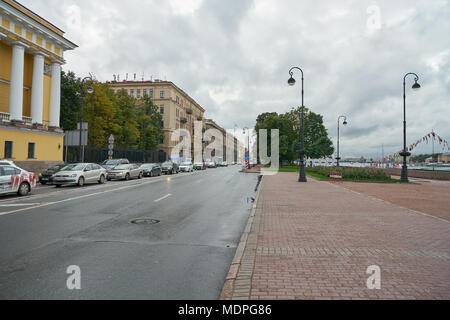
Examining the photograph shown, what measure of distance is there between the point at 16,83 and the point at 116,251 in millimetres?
28003

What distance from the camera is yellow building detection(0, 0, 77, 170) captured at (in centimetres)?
2538

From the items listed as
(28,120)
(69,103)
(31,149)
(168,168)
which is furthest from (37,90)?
(69,103)

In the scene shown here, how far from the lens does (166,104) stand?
249 feet

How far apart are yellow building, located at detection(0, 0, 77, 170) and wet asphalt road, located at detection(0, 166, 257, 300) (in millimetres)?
19405

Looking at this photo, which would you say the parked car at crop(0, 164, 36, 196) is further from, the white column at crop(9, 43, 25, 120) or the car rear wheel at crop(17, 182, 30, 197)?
the white column at crop(9, 43, 25, 120)

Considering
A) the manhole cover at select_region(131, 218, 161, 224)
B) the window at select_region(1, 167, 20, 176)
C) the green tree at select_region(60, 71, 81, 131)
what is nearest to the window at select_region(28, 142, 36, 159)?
the window at select_region(1, 167, 20, 176)

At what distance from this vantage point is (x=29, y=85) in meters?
30.3

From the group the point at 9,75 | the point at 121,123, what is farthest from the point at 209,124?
the point at 9,75

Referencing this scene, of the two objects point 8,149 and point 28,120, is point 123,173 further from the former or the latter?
point 28,120

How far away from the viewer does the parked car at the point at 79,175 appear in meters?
18.7
